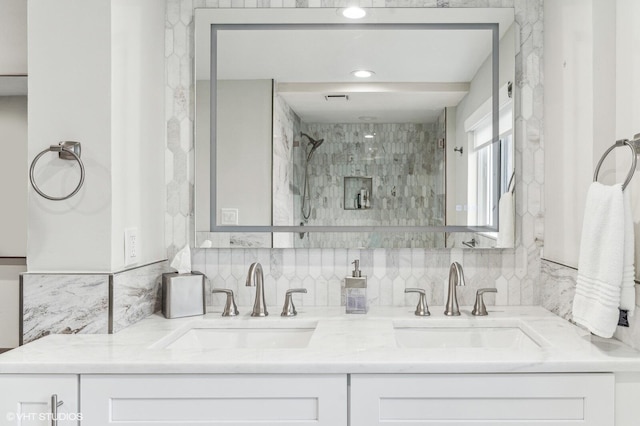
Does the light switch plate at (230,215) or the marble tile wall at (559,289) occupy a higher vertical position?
the light switch plate at (230,215)

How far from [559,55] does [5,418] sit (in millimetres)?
2035

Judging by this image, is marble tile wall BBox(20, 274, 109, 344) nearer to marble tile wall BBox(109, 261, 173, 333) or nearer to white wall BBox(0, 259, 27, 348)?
marble tile wall BBox(109, 261, 173, 333)

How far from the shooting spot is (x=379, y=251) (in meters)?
1.96

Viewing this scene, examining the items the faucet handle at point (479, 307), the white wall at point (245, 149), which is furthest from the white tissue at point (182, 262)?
the faucet handle at point (479, 307)

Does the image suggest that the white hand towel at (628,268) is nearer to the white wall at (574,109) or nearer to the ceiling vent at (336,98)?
the white wall at (574,109)

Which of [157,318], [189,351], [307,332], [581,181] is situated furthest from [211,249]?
[581,181]

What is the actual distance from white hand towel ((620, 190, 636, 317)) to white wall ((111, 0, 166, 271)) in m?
1.45

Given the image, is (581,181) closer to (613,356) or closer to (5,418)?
(613,356)

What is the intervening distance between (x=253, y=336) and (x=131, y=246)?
51 centimetres

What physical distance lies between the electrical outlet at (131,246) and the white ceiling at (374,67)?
765 millimetres

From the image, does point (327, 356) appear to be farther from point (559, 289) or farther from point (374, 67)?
point (374, 67)

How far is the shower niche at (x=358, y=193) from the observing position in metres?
1.93

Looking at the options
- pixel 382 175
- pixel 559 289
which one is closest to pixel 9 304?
pixel 382 175

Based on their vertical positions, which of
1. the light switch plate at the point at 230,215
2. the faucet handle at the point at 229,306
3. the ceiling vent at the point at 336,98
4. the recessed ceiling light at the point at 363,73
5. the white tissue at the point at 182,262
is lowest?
the faucet handle at the point at 229,306
